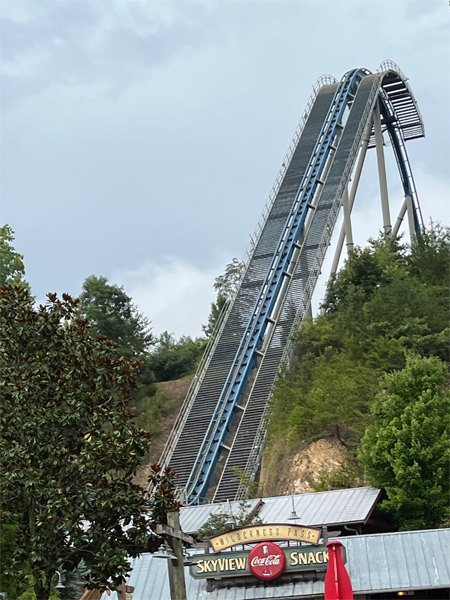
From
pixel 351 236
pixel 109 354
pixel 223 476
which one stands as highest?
pixel 351 236

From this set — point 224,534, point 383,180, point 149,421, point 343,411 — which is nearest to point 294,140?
point 383,180

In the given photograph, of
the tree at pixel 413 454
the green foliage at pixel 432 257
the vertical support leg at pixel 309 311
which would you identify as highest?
the green foliage at pixel 432 257

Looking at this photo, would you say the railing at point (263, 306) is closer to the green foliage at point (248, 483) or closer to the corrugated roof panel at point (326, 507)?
the green foliage at point (248, 483)

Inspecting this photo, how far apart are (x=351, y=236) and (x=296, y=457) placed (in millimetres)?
19677

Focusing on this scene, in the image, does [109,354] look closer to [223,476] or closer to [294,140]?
[223,476]

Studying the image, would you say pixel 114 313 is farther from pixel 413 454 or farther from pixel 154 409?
pixel 413 454

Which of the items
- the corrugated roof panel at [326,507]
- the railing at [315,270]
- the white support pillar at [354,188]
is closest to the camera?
the corrugated roof panel at [326,507]

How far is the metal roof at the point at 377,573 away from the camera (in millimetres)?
17219

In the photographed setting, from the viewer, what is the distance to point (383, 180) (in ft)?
163

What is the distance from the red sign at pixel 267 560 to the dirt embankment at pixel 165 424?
16973mm

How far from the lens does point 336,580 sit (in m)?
14.0

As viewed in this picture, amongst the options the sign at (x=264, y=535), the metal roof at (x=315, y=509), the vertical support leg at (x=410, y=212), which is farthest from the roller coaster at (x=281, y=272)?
the sign at (x=264, y=535)

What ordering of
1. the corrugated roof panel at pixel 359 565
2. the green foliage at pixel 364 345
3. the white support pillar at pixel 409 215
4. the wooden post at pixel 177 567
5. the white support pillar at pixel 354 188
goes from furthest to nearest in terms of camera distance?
the white support pillar at pixel 409 215, the white support pillar at pixel 354 188, the green foliage at pixel 364 345, the corrugated roof panel at pixel 359 565, the wooden post at pixel 177 567

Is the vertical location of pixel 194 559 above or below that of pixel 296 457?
below
